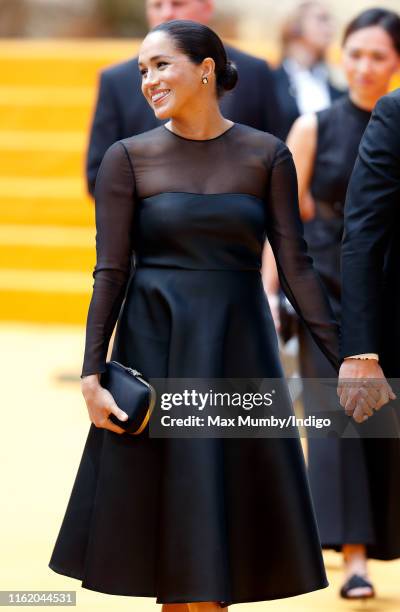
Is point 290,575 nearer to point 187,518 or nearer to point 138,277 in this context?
point 187,518

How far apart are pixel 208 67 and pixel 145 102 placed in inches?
73.0

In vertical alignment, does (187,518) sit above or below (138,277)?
below

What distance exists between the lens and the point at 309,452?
17.7 feet

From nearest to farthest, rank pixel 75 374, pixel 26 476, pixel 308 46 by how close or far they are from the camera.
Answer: pixel 26 476
pixel 75 374
pixel 308 46

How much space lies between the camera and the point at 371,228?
12.3 feet

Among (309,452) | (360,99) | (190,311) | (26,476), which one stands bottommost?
(26,476)

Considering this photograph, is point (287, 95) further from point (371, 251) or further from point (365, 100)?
point (371, 251)

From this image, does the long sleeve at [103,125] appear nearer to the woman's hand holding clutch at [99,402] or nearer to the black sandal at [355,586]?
the black sandal at [355,586]

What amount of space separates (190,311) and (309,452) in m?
1.65

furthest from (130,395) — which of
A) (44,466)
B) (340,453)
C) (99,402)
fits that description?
(44,466)

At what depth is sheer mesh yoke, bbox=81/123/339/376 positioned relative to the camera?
3.82m

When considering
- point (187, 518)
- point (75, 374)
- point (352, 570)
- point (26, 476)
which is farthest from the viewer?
point (75, 374)

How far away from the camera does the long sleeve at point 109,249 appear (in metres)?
3.82

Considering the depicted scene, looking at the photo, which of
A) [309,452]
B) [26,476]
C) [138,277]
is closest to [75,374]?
[26,476]
